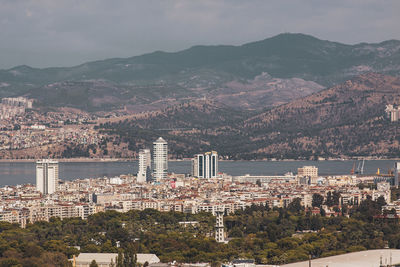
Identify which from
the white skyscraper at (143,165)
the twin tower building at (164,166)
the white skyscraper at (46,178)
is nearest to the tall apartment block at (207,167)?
the twin tower building at (164,166)

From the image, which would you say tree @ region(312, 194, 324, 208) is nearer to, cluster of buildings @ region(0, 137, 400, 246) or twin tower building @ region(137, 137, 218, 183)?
cluster of buildings @ region(0, 137, 400, 246)

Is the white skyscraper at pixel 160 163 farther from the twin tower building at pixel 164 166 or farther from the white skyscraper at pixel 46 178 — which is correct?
the white skyscraper at pixel 46 178

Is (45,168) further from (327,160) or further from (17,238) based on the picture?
(327,160)

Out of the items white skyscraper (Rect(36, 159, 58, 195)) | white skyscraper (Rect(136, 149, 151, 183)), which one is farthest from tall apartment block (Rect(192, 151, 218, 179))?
white skyscraper (Rect(36, 159, 58, 195))

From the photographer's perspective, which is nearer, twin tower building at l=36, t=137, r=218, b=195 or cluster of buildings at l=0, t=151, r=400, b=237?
cluster of buildings at l=0, t=151, r=400, b=237

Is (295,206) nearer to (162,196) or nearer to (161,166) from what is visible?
(162,196)

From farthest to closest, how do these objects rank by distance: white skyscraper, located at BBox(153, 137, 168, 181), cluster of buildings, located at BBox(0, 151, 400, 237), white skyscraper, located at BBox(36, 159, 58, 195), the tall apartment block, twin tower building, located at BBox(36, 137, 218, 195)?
1. the tall apartment block
2. white skyscraper, located at BBox(153, 137, 168, 181)
3. twin tower building, located at BBox(36, 137, 218, 195)
4. white skyscraper, located at BBox(36, 159, 58, 195)
5. cluster of buildings, located at BBox(0, 151, 400, 237)

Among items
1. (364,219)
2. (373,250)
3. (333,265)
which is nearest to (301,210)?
(364,219)
